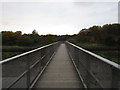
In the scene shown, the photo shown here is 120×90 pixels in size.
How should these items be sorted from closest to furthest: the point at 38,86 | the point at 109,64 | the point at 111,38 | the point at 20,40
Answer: the point at 109,64 → the point at 38,86 → the point at 111,38 → the point at 20,40

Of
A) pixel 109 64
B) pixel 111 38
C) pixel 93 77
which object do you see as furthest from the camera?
pixel 111 38

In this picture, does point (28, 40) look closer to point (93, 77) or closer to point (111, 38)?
point (111, 38)

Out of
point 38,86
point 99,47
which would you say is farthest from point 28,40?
point 38,86

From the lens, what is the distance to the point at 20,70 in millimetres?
4652

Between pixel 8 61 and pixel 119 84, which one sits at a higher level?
pixel 8 61

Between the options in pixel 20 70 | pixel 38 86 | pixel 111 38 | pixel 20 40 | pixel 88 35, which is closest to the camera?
pixel 20 70

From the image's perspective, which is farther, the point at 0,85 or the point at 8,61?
the point at 0,85

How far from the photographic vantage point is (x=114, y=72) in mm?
2641

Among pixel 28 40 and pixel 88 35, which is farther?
pixel 88 35

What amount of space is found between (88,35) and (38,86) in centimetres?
7446

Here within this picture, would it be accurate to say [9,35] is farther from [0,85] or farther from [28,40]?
[0,85]

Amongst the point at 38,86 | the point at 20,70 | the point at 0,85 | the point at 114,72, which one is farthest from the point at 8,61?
the point at 38,86

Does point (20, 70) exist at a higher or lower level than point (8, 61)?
lower

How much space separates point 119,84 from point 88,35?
77.3m
